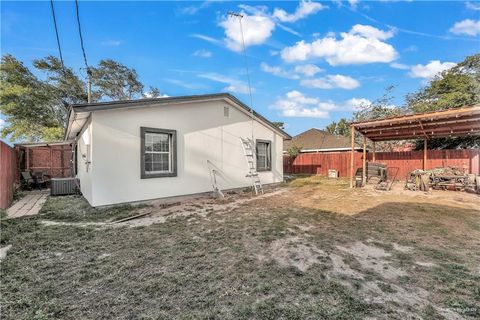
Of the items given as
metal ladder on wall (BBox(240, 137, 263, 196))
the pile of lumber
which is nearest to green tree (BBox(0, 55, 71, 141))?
metal ladder on wall (BBox(240, 137, 263, 196))

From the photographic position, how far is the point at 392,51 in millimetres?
13289

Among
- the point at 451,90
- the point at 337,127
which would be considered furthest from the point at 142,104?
the point at 337,127

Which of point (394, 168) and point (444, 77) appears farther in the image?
point (444, 77)

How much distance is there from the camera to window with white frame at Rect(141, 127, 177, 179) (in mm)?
7043

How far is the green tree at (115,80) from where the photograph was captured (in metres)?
24.7

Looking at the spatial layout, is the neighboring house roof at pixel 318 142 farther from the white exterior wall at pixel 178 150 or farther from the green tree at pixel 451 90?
the white exterior wall at pixel 178 150

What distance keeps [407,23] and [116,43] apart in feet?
36.8

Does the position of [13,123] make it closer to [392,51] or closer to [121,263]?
[121,263]

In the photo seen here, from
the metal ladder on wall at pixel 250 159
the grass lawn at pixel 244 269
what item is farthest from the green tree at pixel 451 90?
the grass lawn at pixel 244 269

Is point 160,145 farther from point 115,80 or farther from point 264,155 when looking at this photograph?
point 115,80

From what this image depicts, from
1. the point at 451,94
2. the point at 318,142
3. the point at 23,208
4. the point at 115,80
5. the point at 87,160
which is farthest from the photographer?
the point at 115,80

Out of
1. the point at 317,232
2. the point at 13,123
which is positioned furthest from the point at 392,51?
the point at 13,123

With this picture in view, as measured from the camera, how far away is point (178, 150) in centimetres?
777

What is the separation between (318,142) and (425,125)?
13000 millimetres
